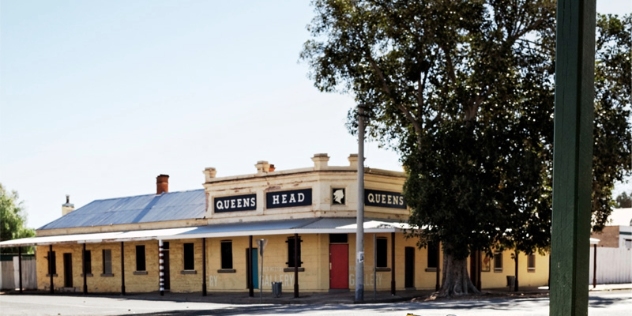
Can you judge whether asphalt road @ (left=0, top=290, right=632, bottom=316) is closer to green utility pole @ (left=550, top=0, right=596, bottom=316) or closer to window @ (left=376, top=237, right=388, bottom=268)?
window @ (left=376, top=237, right=388, bottom=268)

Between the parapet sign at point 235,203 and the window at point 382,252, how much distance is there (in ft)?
19.2

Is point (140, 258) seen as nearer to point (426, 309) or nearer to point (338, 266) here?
point (338, 266)

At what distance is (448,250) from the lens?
2755cm

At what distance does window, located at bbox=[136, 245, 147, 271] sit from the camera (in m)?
40.3

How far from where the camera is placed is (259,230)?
31766mm

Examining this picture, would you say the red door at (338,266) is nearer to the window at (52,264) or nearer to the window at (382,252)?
the window at (382,252)

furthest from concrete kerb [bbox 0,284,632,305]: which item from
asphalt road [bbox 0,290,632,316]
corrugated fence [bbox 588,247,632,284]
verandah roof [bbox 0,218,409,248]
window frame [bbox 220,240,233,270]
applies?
corrugated fence [bbox 588,247,632,284]

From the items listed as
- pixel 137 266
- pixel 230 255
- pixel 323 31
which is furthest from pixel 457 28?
pixel 137 266

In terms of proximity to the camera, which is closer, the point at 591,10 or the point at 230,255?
the point at 591,10

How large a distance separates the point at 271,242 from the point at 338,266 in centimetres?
310

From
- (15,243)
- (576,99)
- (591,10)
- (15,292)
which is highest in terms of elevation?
(591,10)

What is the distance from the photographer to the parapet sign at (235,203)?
35.6 meters

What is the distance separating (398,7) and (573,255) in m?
25.2

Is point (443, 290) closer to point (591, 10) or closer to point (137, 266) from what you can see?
point (137, 266)
